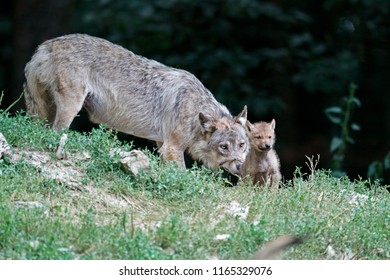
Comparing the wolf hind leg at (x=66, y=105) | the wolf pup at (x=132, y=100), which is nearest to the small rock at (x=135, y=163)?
the wolf pup at (x=132, y=100)

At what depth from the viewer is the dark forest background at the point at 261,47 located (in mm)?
16578

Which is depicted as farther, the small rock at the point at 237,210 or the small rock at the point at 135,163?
the small rock at the point at 135,163

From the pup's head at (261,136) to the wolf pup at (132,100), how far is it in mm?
98

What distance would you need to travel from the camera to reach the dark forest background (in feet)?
54.4

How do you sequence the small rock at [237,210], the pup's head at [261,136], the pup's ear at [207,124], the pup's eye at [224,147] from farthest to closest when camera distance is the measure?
the pup's ear at [207,124], the pup's eye at [224,147], the pup's head at [261,136], the small rock at [237,210]

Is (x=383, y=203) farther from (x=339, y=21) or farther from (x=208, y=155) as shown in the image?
(x=339, y=21)

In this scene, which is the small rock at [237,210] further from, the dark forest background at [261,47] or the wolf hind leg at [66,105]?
the dark forest background at [261,47]

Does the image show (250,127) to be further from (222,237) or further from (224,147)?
(222,237)

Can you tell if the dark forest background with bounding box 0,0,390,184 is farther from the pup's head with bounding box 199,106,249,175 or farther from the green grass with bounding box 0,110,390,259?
the green grass with bounding box 0,110,390,259

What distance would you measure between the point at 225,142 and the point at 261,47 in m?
8.15

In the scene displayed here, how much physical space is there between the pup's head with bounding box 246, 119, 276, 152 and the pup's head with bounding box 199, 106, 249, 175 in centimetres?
8

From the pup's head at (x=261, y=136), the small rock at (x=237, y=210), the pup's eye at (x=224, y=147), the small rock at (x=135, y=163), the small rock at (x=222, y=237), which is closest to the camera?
the small rock at (x=222, y=237)
